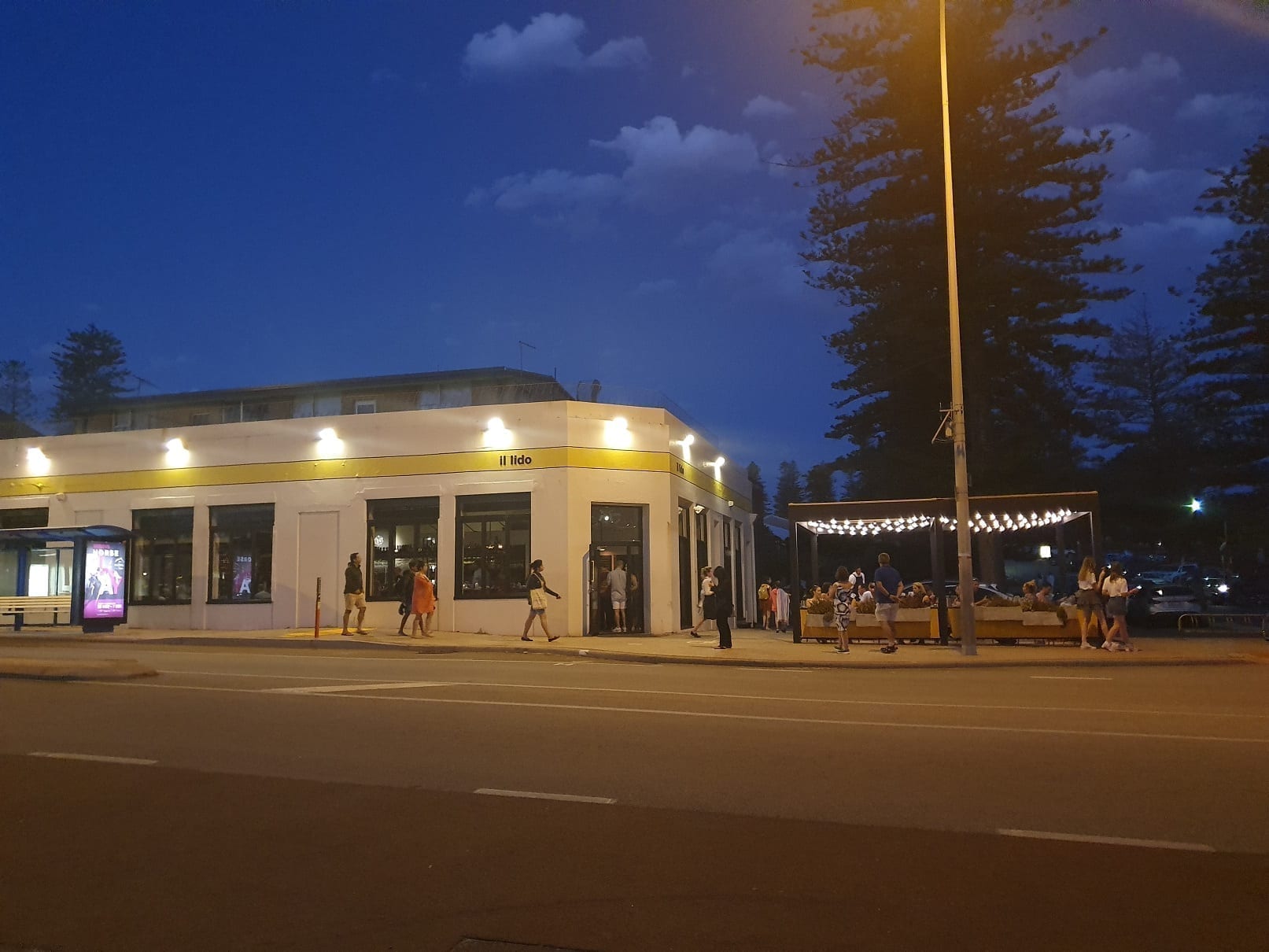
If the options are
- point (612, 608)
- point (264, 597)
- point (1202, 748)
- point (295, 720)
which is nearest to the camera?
point (1202, 748)

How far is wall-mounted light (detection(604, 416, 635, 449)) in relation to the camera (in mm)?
26375

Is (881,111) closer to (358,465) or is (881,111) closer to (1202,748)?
(358,465)

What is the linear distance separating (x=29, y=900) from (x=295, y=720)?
527cm

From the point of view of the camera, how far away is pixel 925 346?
37656mm

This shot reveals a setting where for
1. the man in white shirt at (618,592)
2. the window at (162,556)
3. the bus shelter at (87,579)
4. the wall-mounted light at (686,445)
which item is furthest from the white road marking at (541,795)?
the window at (162,556)

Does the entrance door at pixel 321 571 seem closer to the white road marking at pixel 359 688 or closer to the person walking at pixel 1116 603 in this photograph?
the white road marking at pixel 359 688

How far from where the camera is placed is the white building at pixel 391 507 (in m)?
26.1

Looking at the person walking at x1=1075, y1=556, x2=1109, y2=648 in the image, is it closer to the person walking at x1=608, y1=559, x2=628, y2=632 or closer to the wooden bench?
the person walking at x1=608, y1=559, x2=628, y2=632

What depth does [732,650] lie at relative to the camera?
70.8ft

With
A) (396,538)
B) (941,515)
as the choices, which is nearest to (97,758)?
(396,538)

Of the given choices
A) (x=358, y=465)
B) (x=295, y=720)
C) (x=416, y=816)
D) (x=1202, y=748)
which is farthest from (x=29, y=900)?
(x=358, y=465)

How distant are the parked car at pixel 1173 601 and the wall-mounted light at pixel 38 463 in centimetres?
3173

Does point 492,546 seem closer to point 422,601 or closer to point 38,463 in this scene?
point 422,601

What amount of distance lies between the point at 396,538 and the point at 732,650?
10.1 metres
